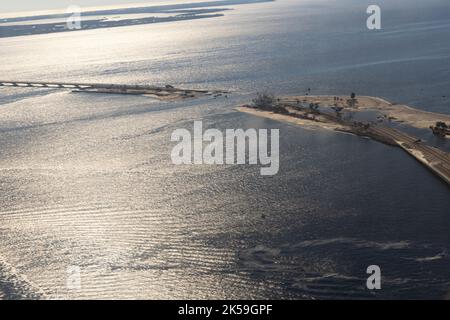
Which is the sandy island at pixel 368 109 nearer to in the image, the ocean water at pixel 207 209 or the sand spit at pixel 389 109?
the sand spit at pixel 389 109

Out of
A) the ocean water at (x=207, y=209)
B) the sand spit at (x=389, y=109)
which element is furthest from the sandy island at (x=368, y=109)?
the ocean water at (x=207, y=209)

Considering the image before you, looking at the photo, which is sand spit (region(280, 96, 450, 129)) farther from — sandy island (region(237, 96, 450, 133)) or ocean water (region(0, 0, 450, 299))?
ocean water (region(0, 0, 450, 299))

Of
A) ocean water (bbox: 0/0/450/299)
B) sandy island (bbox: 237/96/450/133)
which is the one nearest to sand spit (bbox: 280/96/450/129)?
sandy island (bbox: 237/96/450/133)

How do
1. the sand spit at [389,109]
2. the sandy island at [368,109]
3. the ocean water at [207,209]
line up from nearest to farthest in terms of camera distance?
the ocean water at [207,209], the sand spit at [389,109], the sandy island at [368,109]

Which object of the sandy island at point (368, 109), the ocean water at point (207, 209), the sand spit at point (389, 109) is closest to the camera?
the ocean water at point (207, 209)

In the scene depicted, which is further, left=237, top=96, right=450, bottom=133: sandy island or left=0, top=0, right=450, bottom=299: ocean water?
left=237, top=96, right=450, bottom=133: sandy island

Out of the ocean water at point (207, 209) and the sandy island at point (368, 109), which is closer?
the ocean water at point (207, 209)

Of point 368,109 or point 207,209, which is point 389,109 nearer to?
point 368,109

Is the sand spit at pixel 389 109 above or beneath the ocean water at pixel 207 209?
above

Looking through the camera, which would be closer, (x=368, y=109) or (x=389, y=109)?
(x=389, y=109)

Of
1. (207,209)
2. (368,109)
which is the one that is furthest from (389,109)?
(207,209)

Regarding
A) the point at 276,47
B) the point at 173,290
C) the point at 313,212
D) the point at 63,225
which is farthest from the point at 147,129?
the point at 276,47

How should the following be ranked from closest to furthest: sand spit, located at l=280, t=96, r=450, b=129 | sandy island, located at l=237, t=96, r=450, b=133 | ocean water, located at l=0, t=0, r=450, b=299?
ocean water, located at l=0, t=0, r=450, b=299
sand spit, located at l=280, t=96, r=450, b=129
sandy island, located at l=237, t=96, r=450, b=133

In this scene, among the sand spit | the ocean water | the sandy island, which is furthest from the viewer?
the sandy island
